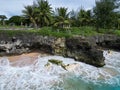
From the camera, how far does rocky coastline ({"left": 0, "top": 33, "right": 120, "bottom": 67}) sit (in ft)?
94.0

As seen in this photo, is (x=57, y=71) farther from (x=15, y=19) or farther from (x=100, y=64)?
(x=15, y=19)

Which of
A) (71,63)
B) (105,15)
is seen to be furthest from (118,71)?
(105,15)

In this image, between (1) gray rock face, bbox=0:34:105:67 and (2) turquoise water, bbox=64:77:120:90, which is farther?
(1) gray rock face, bbox=0:34:105:67

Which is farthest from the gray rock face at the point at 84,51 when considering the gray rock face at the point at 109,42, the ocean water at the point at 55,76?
the gray rock face at the point at 109,42

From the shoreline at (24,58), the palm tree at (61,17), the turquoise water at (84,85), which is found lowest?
the turquoise water at (84,85)

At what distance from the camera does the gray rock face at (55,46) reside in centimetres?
2864

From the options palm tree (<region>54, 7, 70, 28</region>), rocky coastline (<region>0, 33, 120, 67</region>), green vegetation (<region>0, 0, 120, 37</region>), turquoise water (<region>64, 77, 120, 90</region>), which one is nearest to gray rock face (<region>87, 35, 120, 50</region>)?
green vegetation (<region>0, 0, 120, 37</region>)

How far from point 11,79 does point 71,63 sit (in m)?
7.63

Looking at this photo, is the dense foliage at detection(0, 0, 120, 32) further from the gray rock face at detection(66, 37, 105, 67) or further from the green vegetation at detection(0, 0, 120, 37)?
the gray rock face at detection(66, 37, 105, 67)

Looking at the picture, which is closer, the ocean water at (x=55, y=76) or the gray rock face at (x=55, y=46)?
the ocean water at (x=55, y=76)

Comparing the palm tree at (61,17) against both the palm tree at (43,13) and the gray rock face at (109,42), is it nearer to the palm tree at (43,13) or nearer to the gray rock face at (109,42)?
the palm tree at (43,13)

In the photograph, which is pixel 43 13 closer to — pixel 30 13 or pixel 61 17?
pixel 30 13

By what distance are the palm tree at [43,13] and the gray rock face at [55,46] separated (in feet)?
46.2

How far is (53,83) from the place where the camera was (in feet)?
71.2
